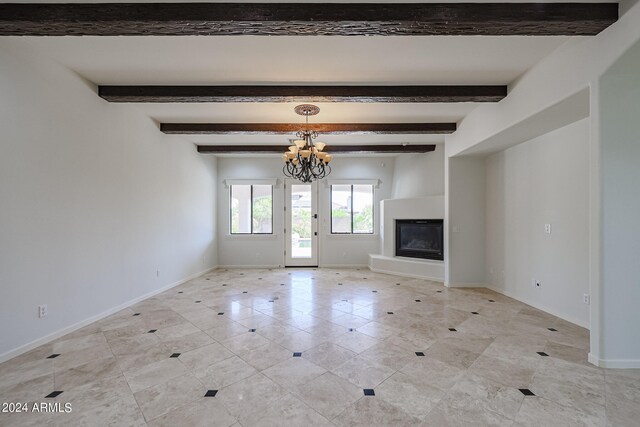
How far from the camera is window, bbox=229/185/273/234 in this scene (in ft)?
23.9

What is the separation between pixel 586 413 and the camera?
187cm

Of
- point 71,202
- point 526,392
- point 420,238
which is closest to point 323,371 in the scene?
point 526,392

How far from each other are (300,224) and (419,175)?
3.26m

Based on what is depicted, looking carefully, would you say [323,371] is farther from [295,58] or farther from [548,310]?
[548,310]

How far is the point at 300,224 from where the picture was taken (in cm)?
729

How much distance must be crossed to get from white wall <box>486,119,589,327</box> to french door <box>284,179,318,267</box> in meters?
3.98

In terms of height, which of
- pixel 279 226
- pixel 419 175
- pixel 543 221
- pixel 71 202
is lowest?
pixel 279 226

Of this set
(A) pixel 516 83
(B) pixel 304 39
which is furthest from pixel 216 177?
(A) pixel 516 83

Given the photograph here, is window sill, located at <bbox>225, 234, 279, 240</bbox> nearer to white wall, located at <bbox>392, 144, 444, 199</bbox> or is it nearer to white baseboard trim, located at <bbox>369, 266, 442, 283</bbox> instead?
white baseboard trim, located at <bbox>369, 266, 442, 283</bbox>

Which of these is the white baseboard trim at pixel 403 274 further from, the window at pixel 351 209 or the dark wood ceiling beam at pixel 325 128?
the dark wood ceiling beam at pixel 325 128

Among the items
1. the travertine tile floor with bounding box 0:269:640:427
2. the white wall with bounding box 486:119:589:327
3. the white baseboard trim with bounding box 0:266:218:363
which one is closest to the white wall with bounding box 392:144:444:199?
the white wall with bounding box 486:119:589:327

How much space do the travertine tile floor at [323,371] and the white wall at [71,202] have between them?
1.49ft

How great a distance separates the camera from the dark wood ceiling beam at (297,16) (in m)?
2.09

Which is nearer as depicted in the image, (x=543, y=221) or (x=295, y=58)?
(x=295, y=58)
